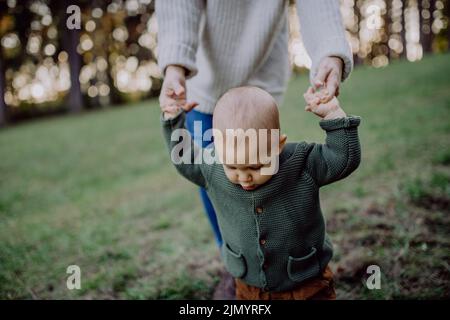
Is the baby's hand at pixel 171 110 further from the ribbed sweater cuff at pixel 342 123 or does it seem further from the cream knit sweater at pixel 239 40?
the ribbed sweater cuff at pixel 342 123

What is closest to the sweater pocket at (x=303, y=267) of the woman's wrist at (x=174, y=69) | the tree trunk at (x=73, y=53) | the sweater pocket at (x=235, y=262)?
the sweater pocket at (x=235, y=262)

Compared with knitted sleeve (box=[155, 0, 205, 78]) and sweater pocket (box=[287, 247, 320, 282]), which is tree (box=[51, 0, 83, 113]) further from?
sweater pocket (box=[287, 247, 320, 282])

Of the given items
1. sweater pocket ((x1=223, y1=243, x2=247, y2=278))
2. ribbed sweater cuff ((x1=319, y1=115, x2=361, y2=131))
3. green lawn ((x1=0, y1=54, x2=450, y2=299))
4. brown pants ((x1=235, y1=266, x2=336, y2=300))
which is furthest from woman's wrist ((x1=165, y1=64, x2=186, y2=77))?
green lawn ((x1=0, y1=54, x2=450, y2=299))

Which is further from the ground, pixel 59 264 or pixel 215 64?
pixel 215 64

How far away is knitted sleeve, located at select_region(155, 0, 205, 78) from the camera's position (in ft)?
4.80

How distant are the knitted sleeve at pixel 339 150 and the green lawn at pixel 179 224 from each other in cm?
93

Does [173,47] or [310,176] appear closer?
[310,176]

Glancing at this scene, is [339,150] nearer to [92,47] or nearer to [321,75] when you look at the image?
[321,75]

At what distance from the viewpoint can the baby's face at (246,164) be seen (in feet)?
3.87

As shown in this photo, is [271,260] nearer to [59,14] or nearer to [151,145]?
[151,145]

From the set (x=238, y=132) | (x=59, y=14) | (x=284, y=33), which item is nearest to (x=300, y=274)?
(x=238, y=132)

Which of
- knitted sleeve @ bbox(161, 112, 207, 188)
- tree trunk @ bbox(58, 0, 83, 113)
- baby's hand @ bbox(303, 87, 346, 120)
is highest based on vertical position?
tree trunk @ bbox(58, 0, 83, 113)

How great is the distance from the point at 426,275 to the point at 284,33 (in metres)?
1.41

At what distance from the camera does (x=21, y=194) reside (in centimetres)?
480
